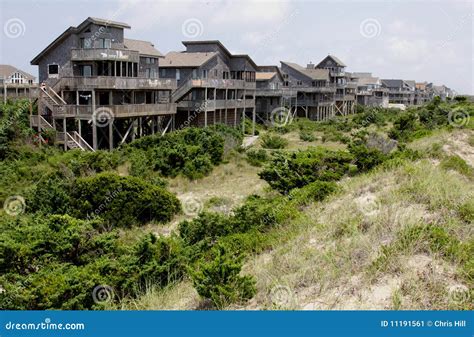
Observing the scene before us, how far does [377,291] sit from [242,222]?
5860 millimetres

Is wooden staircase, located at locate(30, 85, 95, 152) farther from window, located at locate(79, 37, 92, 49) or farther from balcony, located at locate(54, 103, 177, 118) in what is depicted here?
window, located at locate(79, 37, 92, 49)

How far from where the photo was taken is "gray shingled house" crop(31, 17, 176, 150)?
99.0 feet

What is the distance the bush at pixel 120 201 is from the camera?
61.2 feet

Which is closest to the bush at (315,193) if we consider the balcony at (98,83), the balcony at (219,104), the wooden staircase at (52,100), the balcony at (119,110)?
the balcony at (119,110)

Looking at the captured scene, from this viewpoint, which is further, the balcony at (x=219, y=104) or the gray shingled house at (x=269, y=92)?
the gray shingled house at (x=269, y=92)

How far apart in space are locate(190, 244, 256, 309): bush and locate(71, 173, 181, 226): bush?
1053 centimetres

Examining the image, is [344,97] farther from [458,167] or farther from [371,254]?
[371,254]

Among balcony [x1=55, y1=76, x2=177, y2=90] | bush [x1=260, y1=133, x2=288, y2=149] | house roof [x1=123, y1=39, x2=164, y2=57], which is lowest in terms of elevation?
bush [x1=260, y1=133, x2=288, y2=149]

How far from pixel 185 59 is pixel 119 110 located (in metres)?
13.6

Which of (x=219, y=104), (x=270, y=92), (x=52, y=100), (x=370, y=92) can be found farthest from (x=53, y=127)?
(x=370, y=92)

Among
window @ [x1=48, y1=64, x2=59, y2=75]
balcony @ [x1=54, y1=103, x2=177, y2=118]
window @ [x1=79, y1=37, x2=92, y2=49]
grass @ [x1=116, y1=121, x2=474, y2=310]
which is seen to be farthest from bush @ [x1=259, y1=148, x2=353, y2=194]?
window @ [x1=48, y1=64, x2=59, y2=75]

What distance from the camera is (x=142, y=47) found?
39.0 m

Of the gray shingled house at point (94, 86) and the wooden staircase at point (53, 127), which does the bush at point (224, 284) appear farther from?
the gray shingled house at point (94, 86)

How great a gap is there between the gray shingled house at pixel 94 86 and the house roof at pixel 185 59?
407 centimetres
